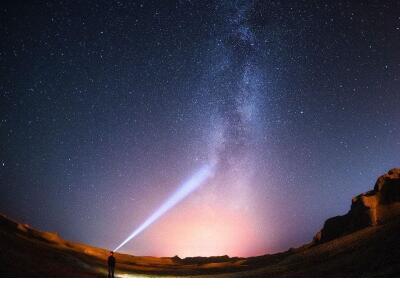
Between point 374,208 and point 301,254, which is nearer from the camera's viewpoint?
point 301,254

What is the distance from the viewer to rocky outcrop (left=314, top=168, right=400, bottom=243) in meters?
62.9

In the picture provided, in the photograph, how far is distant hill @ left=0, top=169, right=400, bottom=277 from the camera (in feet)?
78.1

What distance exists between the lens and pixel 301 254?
51.8 meters

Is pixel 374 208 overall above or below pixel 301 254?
above

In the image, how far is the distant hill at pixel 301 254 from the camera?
23.8 meters

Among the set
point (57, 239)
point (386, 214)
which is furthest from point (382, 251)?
point (57, 239)

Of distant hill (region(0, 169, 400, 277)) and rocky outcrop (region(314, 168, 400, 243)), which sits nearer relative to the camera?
distant hill (region(0, 169, 400, 277))

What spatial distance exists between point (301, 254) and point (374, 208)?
22.2 m

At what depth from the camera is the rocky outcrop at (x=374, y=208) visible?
206ft

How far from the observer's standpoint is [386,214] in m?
61.4

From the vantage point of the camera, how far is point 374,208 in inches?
2559

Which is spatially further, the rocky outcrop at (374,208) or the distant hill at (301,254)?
the rocky outcrop at (374,208)
